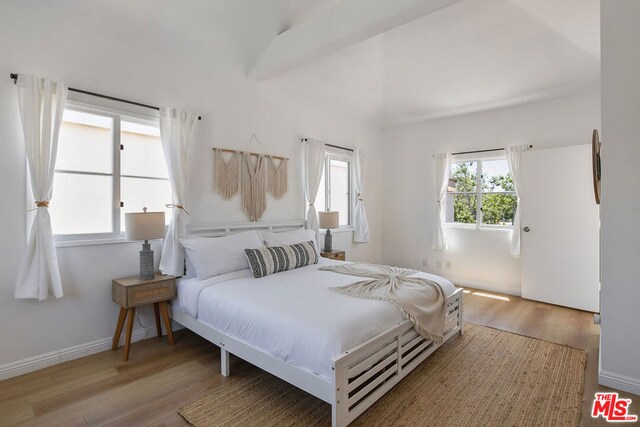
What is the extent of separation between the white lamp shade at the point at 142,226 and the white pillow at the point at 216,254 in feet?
1.06

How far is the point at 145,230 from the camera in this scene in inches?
104

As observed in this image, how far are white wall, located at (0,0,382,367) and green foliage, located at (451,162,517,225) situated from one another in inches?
109

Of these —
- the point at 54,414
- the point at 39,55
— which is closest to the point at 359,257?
the point at 54,414

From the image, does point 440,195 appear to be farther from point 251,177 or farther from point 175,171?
point 175,171

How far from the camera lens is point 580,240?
3.87m

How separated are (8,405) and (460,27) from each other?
184 inches

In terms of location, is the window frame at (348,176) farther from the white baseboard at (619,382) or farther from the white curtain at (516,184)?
the white baseboard at (619,382)

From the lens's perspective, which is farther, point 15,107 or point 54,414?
point 15,107

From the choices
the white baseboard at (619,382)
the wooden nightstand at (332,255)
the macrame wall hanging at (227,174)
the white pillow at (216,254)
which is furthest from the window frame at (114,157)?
the white baseboard at (619,382)

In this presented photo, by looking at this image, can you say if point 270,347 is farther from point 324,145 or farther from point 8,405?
point 324,145

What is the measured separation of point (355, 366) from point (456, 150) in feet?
13.8

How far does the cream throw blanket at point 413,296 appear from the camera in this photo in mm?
2266

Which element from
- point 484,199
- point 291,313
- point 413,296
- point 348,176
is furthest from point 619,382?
point 348,176

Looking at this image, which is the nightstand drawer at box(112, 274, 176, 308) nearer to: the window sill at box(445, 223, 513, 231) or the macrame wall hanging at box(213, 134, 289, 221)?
the macrame wall hanging at box(213, 134, 289, 221)
